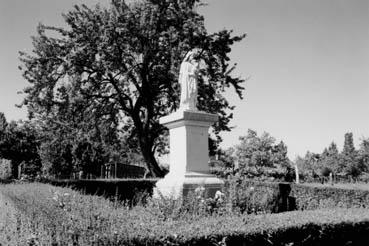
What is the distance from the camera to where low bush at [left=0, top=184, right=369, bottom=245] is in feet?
14.5

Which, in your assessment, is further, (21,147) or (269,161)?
(269,161)

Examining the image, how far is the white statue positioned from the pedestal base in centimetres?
207

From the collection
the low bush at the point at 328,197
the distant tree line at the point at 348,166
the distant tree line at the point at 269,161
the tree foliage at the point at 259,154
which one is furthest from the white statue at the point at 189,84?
the distant tree line at the point at 348,166

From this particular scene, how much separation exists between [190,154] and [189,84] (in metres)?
2.25

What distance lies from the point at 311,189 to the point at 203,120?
7.36 metres

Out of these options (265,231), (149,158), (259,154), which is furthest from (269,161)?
(265,231)

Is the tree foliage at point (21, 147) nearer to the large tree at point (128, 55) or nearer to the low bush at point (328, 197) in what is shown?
the large tree at point (128, 55)

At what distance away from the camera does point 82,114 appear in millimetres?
21719

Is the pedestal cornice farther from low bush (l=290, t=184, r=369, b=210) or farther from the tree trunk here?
the tree trunk

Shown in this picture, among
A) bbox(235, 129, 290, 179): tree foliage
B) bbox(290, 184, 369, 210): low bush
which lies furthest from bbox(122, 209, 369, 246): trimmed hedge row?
bbox(235, 129, 290, 179): tree foliage

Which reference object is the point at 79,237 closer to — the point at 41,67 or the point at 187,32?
the point at 187,32

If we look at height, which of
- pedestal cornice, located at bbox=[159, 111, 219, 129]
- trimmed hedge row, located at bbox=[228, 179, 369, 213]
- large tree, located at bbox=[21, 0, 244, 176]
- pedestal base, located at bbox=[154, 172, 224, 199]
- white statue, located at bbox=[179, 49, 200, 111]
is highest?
large tree, located at bbox=[21, 0, 244, 176]

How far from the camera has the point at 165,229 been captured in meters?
5.07

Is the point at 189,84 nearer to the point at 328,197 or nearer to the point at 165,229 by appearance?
the point at 165,229
